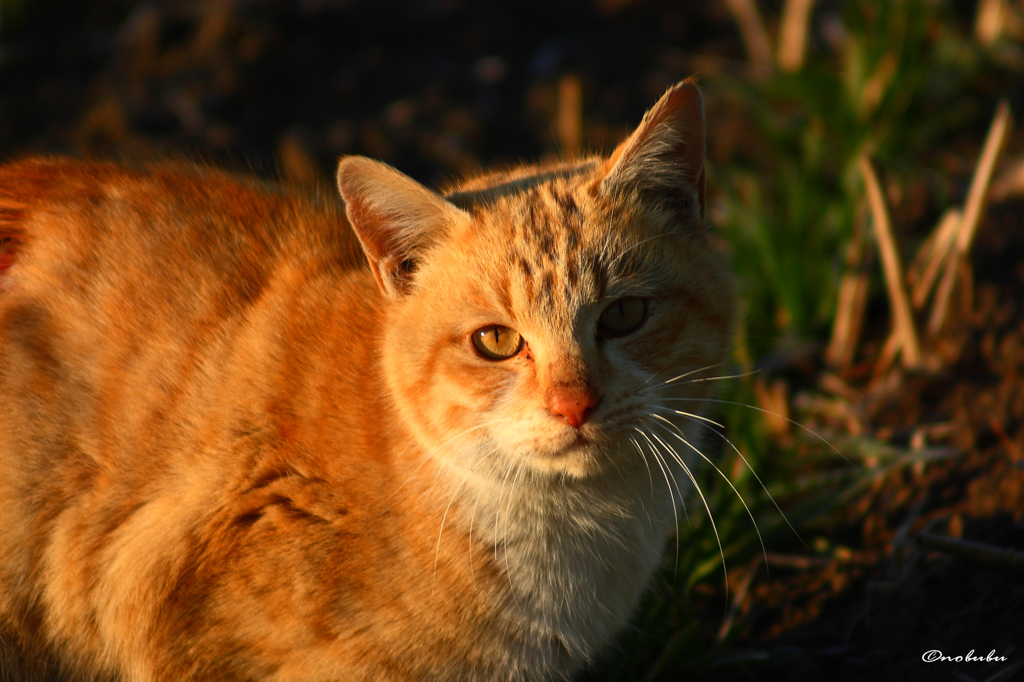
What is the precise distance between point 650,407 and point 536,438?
0.28 metres

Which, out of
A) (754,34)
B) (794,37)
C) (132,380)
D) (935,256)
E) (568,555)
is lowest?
(568,555)

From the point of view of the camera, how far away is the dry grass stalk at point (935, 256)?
10.5 feet

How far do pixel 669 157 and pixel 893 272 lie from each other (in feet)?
4.95

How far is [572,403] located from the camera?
176 centimetres

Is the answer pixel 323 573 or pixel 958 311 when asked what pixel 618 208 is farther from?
pixel 958 311

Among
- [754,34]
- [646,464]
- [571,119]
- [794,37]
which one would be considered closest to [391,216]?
[646,464]

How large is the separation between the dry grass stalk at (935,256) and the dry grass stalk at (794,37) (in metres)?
1.44

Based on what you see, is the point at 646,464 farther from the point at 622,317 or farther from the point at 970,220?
the point at 970,220

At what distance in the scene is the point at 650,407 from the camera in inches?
73.7

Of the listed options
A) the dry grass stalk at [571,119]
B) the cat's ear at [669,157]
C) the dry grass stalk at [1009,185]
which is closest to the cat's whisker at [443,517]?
the cat's ear at [669,157]

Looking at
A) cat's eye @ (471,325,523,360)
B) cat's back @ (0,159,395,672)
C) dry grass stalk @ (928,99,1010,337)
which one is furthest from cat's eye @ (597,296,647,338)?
dry grass stalk @ (928,99,1010,337)

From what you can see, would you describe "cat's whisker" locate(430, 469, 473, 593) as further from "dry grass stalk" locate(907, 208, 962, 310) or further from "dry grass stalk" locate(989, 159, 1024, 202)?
"dry grass stalk" locate(989, 159, 1024, 202)

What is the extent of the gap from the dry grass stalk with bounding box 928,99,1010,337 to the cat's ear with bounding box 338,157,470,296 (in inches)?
83.7

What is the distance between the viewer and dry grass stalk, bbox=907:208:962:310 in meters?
3.21
